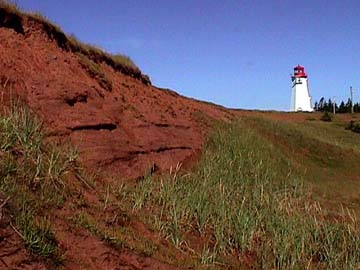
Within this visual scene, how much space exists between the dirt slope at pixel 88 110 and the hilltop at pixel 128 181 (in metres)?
0.03

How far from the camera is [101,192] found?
8.23 metres

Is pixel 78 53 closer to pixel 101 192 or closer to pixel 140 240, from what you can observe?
pixel 101 192

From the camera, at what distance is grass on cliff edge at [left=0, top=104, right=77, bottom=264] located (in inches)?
224

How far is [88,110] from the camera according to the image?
38.9 feet

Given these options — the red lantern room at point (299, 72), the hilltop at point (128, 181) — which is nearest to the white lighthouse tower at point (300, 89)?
the red lantern room at point (299, 72)

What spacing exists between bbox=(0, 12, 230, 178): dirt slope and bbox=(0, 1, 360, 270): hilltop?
33mm

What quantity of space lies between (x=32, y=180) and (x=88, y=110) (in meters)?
5.19

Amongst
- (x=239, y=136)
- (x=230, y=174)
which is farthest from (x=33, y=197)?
(x=239, y=136)

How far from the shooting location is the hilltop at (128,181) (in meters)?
6.38

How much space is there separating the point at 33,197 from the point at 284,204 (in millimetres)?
6211

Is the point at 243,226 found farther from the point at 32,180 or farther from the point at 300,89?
the point at 300,89

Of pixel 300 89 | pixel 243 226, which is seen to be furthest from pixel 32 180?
pixel 300 89

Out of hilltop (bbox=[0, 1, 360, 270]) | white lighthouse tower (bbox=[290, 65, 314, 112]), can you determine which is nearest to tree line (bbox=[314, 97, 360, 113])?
white lighthouse tower (bbox=[290, 65, 314, 112])

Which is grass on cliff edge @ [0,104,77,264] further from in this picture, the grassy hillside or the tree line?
the tree line
